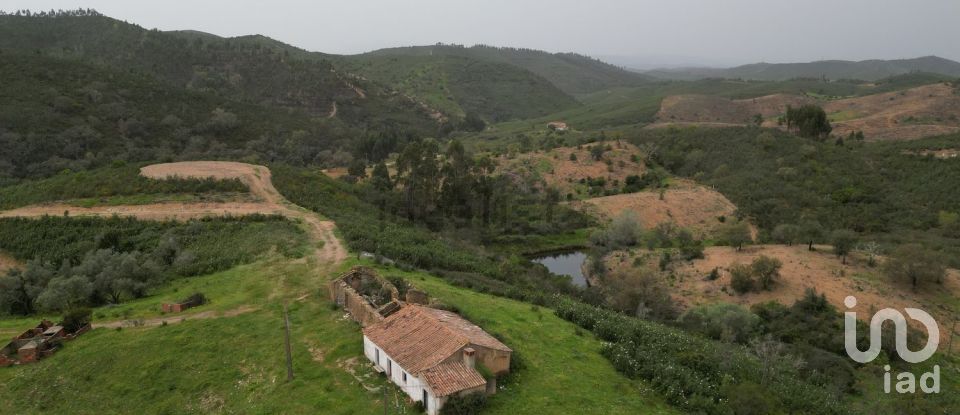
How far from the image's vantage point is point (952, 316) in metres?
31.0

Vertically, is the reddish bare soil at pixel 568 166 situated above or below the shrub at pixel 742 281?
above

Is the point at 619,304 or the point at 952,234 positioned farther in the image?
the point at 952,234

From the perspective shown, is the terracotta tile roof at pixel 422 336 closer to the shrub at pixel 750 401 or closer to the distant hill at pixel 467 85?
the shrub at pixel 750 401

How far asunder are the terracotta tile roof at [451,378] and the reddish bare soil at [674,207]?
4136 centimetres

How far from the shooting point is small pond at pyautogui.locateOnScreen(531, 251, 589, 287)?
151 feet

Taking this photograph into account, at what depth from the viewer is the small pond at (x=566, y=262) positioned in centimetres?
4609

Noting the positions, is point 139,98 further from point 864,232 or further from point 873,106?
point 873,106

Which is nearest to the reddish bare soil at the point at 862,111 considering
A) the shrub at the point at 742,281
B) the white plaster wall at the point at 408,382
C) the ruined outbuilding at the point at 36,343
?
the shrub at the point at 742,281

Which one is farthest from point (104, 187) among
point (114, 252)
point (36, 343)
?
point (36, 343)

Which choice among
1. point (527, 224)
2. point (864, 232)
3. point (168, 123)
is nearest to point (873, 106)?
point (864, 232)

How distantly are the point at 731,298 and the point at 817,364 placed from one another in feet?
33.8

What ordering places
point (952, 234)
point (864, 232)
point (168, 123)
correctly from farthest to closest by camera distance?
point (168, 123), point (864, 232), point (952, 234)

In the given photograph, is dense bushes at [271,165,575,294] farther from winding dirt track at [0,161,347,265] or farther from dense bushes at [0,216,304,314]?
dense bushes at [0,216,304,314]

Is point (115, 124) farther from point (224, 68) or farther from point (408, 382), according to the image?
point (408, 382)
